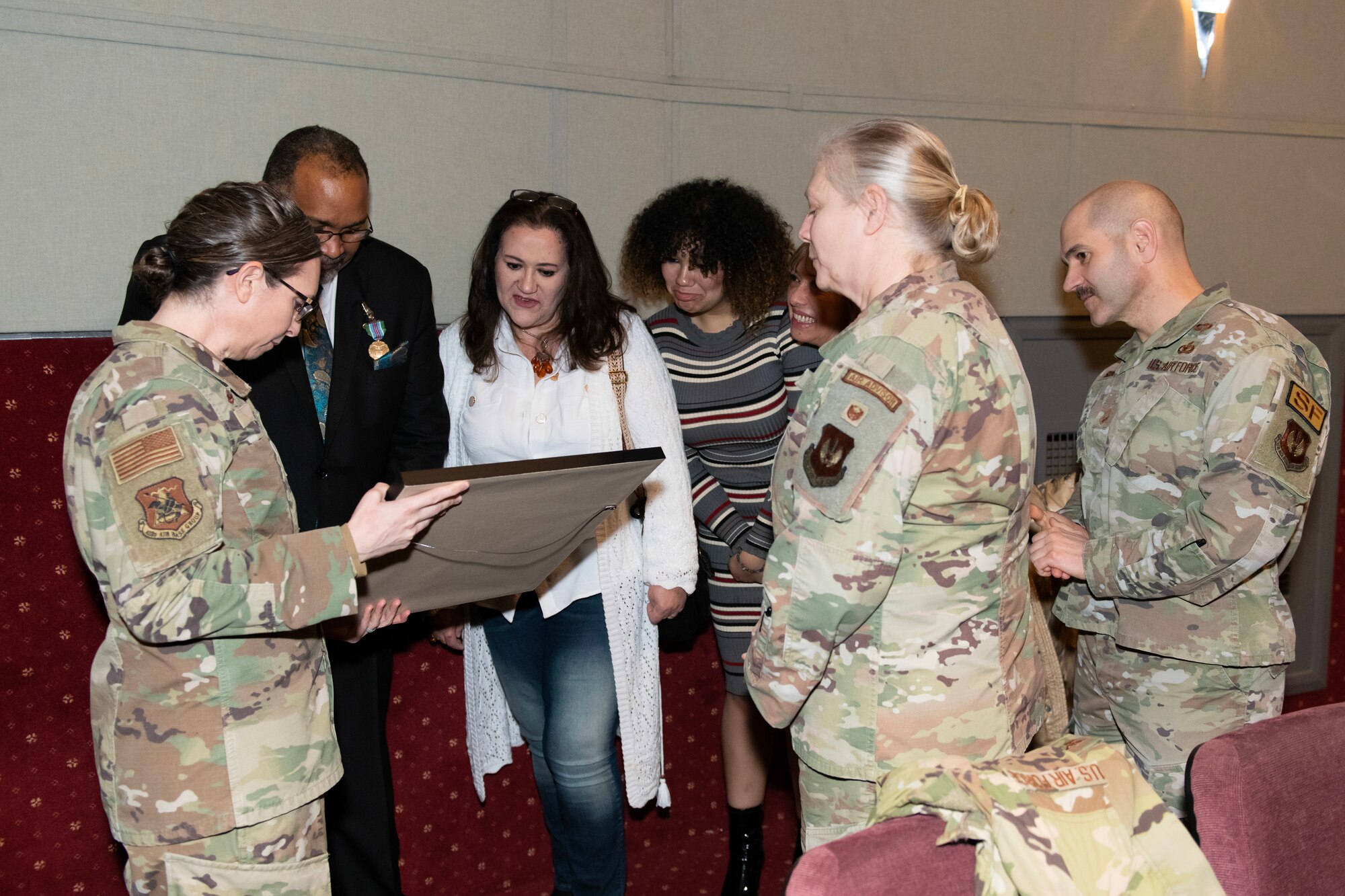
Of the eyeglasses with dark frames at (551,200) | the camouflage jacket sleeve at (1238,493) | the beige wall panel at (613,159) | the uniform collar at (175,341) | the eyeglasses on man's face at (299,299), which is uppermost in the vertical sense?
the beige wall panel at (613,159)

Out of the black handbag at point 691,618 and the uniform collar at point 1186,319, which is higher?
the uniform collar at point 1186,319

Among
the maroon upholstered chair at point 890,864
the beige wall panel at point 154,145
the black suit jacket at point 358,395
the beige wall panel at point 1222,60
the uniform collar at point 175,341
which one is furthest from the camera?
the beige wall panel at point 1222,60

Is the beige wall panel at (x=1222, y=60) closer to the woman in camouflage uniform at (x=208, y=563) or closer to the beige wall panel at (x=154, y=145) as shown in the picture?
the beige wall panel at (x=154, y=145)

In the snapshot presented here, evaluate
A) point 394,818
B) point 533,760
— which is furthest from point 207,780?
point 394,818

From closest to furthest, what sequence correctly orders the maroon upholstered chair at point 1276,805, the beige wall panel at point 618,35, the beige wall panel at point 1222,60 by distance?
the maroon upholstered chair at point 1276,805, the beige wall panel at point 618,35, the beige wall panel at point 1222,60

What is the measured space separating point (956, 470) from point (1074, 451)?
2.61 meters

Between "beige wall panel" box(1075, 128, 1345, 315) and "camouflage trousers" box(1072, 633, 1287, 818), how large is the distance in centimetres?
211

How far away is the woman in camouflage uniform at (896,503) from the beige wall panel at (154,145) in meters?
1.50

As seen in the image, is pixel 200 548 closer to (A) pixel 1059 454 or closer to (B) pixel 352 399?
(B) pixel 352 399

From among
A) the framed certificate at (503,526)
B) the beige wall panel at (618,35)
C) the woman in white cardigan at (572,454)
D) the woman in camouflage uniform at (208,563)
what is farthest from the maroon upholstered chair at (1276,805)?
the beige wall panel at (618,35)

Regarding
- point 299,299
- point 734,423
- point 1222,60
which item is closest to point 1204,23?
point 1222,60

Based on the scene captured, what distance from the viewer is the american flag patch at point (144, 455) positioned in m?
1.42

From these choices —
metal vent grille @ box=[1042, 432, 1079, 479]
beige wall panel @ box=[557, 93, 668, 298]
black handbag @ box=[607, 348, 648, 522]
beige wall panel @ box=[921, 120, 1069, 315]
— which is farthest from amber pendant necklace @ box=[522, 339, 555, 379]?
metal vent grille @ box=[1042, 432, 1079, 479]

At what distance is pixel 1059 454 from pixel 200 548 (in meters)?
3.11
